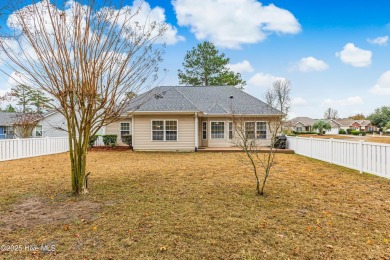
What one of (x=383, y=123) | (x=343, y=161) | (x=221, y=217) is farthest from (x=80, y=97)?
(x=383, y=123)

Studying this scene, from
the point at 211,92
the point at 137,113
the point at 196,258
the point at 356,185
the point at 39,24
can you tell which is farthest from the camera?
the point at 211,92

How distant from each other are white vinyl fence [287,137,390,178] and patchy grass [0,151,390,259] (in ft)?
1.81

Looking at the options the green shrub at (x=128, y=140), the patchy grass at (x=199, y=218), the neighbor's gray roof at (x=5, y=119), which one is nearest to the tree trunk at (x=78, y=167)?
the patchy grass at (x=199, y=218)

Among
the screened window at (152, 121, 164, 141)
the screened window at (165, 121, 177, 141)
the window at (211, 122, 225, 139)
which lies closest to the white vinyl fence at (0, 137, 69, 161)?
the screened window at (152, 121, 164, 141)

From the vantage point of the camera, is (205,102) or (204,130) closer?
(204,130)

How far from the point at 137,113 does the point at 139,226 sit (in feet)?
40.6

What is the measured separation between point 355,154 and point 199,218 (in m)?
7.07

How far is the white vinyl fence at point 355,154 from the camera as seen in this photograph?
6.89 m

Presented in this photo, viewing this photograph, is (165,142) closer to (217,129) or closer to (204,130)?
(204,130)

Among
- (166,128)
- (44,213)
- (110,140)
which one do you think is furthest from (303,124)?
(44,213)

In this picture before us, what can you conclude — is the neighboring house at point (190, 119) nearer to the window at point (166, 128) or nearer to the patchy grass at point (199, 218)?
the window at point (166, 128)

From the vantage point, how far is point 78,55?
16.7ft

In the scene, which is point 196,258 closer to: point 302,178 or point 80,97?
point 80,97

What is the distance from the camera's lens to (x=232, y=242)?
3109 millimetres
